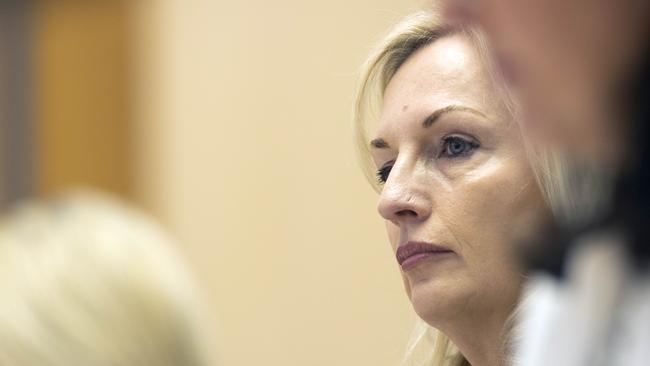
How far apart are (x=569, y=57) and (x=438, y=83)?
4.60 ft

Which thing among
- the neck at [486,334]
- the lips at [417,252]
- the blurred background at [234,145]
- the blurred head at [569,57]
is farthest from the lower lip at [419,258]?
the blurred background at [234,145]

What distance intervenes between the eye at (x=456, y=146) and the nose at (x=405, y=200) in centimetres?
6

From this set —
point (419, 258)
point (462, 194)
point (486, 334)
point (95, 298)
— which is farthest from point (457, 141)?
point (95, 298)

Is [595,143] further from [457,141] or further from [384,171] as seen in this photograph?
[384,171]

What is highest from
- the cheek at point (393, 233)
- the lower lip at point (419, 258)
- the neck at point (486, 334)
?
the cheek at point (393, 233)

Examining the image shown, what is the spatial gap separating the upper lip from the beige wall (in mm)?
2189

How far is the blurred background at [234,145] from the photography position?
15.6 ft

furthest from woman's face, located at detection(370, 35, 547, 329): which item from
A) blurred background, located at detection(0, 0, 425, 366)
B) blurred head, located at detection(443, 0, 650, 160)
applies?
blurred background, located at detection(0, 0, 425, 366)

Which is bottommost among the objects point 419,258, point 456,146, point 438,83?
point 419,258

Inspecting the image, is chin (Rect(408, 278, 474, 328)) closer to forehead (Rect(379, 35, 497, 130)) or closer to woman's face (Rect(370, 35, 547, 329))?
woman's face (Rect(370, 35, 547, 329))

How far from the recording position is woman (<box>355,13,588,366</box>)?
2.10 m

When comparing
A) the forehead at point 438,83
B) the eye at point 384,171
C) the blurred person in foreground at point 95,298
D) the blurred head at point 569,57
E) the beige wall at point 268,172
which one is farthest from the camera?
the beige wall at point 268,172

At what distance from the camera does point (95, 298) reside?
160cm

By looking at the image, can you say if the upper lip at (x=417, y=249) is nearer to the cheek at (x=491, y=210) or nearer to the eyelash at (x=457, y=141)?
the cheek at (x=491, y=210)
